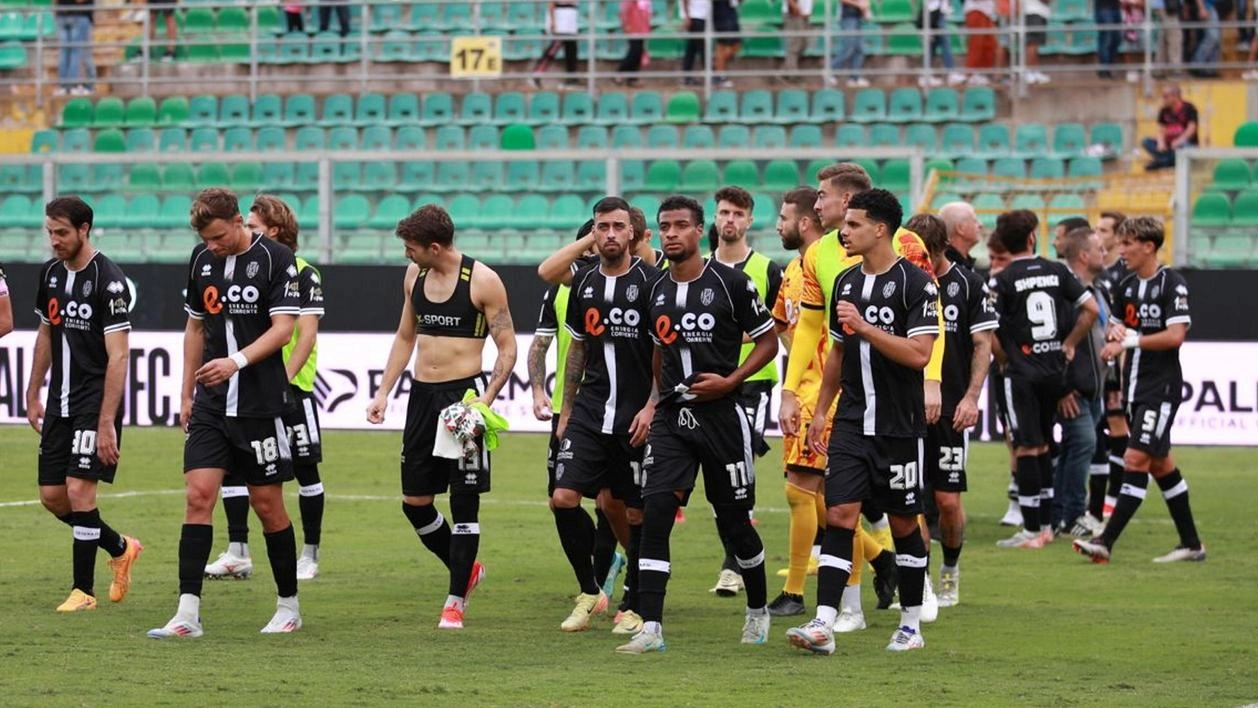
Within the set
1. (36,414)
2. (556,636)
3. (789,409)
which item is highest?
(789,409)

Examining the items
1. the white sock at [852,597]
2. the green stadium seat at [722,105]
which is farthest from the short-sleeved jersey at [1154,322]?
the green stadium seat at [722,105]

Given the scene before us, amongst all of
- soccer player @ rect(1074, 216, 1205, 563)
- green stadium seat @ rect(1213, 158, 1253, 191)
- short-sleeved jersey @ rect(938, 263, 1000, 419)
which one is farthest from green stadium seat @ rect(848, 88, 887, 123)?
short-sleeved jersey @ rect(938, 263, 1000, 419)

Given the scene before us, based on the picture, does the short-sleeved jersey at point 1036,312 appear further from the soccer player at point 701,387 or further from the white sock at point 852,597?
the soccer player at point 701,387

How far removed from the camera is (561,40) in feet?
88.3

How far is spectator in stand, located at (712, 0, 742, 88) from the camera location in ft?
87.4

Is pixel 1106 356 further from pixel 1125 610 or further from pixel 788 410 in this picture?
pixel 788 410

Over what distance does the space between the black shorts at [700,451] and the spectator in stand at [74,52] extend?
70.1 feet

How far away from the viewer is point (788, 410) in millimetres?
8898

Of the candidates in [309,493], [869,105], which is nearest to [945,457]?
[309,493]

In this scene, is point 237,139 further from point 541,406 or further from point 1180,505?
point 541,406

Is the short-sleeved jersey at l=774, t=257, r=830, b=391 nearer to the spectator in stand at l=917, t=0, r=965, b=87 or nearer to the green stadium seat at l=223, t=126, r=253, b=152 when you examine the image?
the spectator in stand at l=917, t=0, r=965, b=87

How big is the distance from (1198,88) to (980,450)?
828 cm

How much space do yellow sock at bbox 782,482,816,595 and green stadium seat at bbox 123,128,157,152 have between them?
19.3 meters

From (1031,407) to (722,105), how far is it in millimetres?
13653
